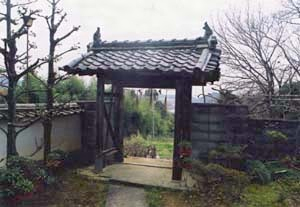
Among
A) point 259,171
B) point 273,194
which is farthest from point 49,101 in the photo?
point 273,194

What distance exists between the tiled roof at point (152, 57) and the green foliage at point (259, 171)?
2.07m

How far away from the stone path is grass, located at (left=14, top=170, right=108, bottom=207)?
115mm

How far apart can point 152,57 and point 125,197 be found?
104 inches

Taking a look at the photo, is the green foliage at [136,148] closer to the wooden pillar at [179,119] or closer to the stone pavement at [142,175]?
the stone pavement at [142,175]

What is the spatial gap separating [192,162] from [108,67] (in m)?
2.29

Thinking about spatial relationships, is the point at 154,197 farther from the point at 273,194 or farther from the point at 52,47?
the point at 52,47

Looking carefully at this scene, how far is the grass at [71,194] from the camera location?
4.73m

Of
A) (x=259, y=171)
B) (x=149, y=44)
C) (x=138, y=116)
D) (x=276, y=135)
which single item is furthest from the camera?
(x=138, y=116)

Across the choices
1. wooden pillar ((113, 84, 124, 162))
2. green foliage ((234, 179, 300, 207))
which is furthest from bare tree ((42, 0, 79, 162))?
green foliage ((234, 179, 300, 207))

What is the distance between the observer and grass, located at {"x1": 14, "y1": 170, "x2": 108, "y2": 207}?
15.5ft

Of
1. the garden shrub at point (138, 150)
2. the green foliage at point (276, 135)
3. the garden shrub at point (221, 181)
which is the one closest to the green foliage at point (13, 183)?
the garden shrub at point (221, 181)

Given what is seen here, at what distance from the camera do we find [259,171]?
573 centimetres

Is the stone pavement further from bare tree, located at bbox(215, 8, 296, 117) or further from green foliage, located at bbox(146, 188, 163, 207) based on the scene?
bare tree, located at bbox(215, 8, 296, 117)

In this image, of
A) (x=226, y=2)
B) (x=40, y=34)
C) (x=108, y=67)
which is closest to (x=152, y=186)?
(x=108, y=67)
